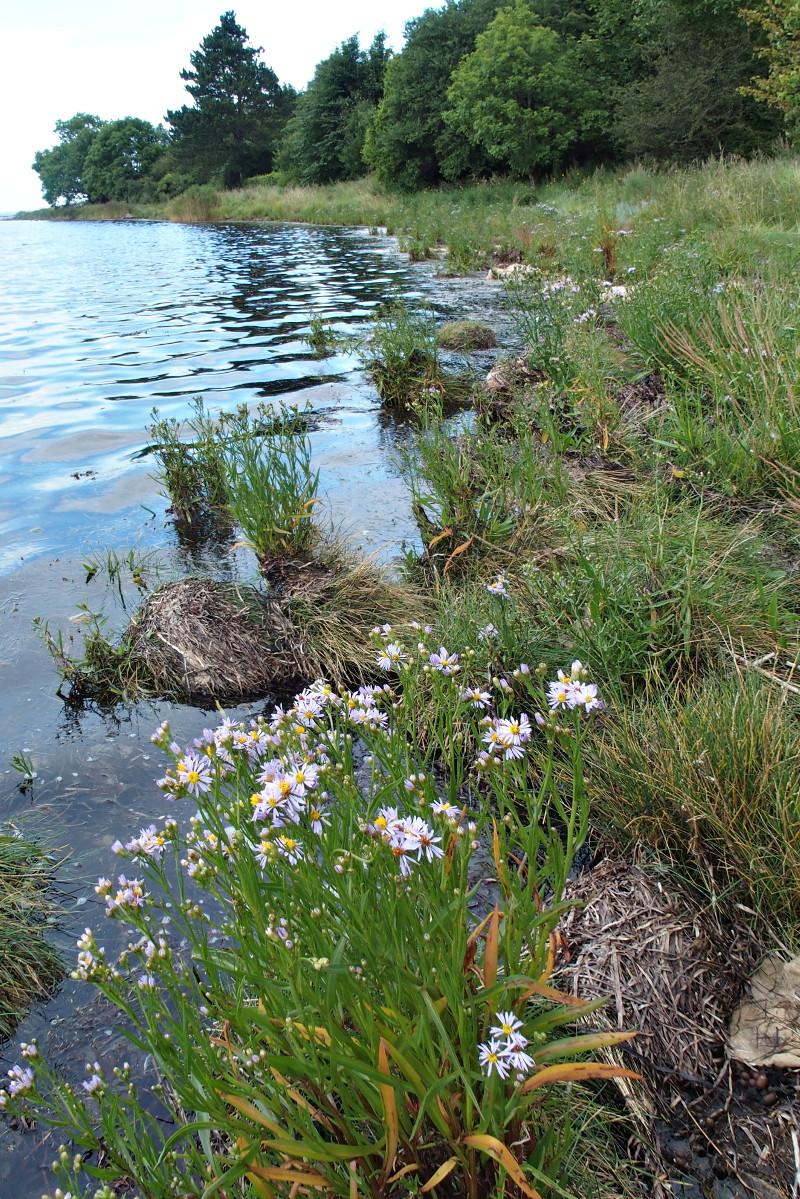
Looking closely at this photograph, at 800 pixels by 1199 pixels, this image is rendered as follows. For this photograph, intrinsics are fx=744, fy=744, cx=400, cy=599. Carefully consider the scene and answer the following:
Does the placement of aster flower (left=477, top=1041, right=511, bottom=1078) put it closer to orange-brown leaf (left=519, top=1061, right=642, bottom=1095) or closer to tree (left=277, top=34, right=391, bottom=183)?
orange-brown leaf (left=519, top=1061, right=642, bottom=1095)

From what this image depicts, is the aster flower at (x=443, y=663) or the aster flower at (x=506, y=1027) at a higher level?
the aster flower at (x=443, y=663)

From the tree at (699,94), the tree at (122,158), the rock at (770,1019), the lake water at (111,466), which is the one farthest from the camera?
the tree at (122,158)

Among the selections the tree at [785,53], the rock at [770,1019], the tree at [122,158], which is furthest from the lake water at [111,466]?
the tree at [122,158]

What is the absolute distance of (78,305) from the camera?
1683cm

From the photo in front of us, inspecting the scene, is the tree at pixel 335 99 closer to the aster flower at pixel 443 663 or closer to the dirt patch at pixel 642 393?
the dirt patch at pixel 642 393

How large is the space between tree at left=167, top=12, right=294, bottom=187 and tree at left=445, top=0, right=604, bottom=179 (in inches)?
1449

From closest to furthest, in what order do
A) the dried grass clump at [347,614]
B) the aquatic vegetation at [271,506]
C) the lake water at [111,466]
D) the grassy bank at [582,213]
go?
the lake water at [111,466]
the dried grass clump at [347,614]
the aquatic vegetation at [271,506]
the grassy bank at [582,213]

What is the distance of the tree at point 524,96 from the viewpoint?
97.7ft

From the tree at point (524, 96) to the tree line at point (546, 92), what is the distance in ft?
0.19

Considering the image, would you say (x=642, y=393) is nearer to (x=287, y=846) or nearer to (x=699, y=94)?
(x=287, y=846)

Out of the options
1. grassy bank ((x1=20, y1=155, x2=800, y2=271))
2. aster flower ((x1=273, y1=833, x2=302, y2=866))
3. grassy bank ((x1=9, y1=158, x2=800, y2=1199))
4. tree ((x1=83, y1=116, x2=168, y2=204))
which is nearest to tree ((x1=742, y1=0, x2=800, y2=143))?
grassy bank ((x1=20, y1=155, x2=800, y2=271))

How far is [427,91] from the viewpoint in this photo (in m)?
35.8

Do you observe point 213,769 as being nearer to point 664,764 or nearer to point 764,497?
point 664,764

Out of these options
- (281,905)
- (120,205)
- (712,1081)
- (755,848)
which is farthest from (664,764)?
(120,205)
